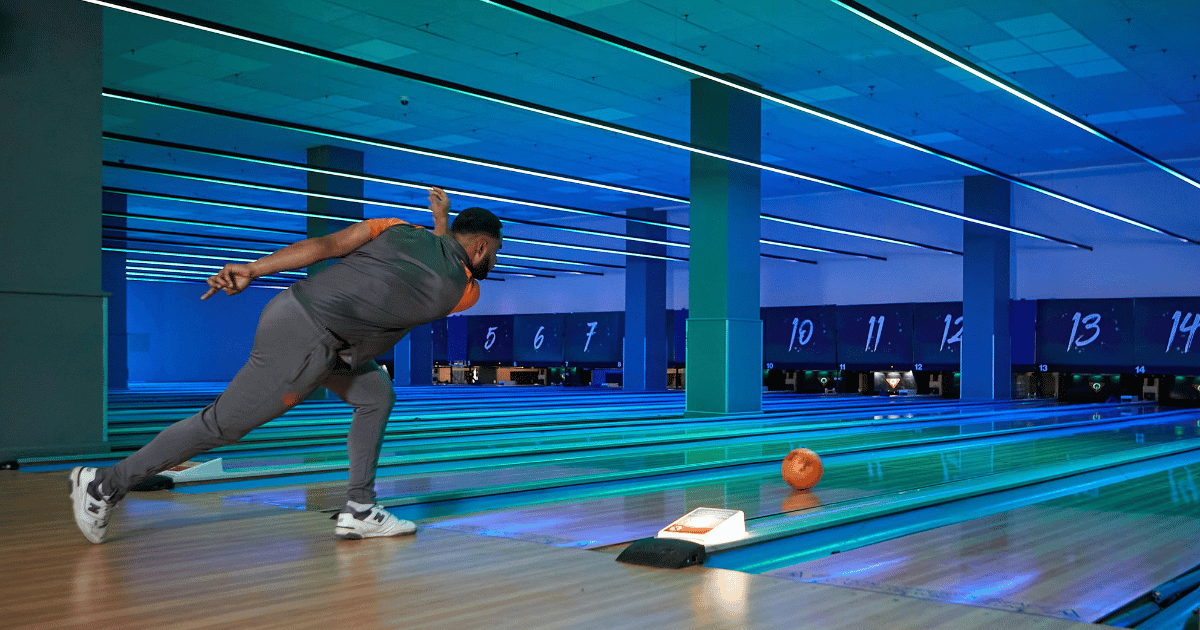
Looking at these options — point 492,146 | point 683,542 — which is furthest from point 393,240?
point 492,146

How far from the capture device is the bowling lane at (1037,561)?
9.66ft

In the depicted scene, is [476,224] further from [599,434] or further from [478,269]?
[599,434]

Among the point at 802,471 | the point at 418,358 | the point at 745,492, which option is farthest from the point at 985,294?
the point at 745,492

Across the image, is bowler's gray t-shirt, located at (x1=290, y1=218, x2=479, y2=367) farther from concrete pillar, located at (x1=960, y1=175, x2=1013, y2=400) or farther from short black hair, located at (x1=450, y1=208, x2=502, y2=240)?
A: concrete pillar, located at (x1=960, y1=175, x2=1013, y2=400)

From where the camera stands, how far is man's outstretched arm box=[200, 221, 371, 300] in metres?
3.05

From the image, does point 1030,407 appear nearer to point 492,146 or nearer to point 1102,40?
point 1102,40

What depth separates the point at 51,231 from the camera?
651 centimetres

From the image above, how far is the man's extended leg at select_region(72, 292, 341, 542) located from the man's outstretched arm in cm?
11

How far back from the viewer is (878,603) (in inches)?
104

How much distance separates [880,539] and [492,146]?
11160 mm

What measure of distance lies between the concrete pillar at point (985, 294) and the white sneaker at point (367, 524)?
50.0ft

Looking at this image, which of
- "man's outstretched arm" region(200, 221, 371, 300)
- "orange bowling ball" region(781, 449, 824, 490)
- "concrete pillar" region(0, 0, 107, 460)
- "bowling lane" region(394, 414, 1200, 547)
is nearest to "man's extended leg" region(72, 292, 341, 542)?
"man's outstretched arm" region(200, 221, 371, 300)

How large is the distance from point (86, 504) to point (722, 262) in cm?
923

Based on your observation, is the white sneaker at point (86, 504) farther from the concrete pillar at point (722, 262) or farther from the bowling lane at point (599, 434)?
the concrete pillar at point (722, 262)
